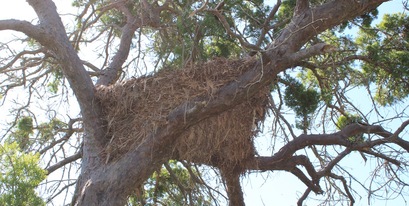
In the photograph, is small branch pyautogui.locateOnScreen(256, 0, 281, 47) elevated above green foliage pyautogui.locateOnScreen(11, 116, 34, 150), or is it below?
above

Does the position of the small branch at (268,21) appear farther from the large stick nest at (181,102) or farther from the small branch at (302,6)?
the large stick nest at (181,102)

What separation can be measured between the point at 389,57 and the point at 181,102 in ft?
8.99

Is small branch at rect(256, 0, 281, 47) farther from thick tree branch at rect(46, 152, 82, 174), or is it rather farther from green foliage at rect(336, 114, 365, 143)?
thick tree branch at rect(46, 152, 82, 174)

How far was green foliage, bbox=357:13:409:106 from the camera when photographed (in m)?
7.57

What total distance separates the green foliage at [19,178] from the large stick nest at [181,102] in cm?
134

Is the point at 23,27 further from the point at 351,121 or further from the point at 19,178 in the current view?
the point at 351,121

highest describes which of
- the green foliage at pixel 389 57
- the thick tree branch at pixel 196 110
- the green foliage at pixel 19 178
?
the green foliage at pixel 389 57

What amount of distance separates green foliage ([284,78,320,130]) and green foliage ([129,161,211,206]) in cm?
141

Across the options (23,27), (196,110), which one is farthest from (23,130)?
(196,110)

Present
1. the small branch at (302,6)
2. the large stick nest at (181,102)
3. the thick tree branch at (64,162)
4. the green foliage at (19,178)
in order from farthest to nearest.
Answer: the thick tree branch at (64,162), the small branch at (302,6), the large stick nest at (181,102), the green foliage at (19,178)

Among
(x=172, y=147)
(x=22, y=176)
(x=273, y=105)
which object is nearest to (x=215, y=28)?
(x=273, y=105)

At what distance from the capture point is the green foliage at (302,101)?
7.73 meters

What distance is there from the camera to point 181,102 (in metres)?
6.29

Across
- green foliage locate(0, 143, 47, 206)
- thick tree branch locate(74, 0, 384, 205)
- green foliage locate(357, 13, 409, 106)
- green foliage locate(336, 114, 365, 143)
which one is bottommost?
green foliage locate(0, 143, 47, 206)
